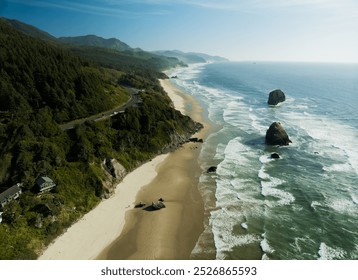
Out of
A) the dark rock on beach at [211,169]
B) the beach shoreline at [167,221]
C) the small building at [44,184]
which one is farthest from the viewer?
the dark rock on beach at [211,169]

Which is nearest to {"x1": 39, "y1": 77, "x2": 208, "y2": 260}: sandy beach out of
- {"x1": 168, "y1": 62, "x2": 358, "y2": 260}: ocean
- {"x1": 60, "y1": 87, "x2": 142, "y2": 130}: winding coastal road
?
{"x1": 168, "y1": 62, "x2": 358, "y2": 260}: ocean

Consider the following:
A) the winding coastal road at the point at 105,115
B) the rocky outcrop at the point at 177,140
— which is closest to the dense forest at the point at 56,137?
the rocky outcrop at the point at 177,140

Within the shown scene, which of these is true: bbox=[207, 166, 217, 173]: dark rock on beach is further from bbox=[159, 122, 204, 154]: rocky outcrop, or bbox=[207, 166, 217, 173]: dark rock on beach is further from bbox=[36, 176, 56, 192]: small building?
bbox=[36, 176, 56, 192]: small building

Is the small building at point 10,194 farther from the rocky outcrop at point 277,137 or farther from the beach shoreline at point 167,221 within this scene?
the rocky outcrop at point 277,137

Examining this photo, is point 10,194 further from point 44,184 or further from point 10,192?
point 44,184

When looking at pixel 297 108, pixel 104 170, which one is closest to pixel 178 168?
pixel 104 170

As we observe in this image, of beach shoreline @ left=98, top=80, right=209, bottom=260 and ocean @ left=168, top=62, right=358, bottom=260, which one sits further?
ocean @ left=168, top=62, right=358, bottom=260
